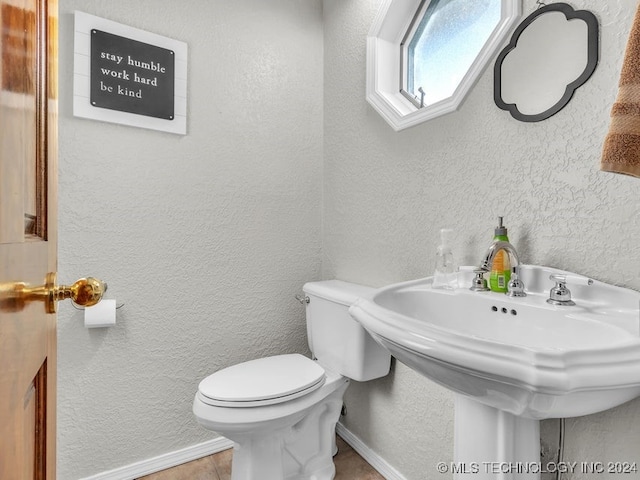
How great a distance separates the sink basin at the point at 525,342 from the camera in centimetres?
55

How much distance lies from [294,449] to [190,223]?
42.2 inches

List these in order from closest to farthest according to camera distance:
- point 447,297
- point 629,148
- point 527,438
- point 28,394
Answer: point 28,394 < point 629,148 < point 527,438 < point 447,297

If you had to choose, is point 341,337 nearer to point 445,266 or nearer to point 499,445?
point 445,266

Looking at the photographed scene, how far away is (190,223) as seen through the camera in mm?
1632

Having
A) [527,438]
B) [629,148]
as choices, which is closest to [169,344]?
[527,438]

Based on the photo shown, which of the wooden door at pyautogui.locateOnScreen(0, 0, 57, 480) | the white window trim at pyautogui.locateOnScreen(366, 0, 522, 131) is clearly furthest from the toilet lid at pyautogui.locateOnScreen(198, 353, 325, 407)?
the white window trim at pyautogui.locateOnScreen(366, 0, 522, 131)

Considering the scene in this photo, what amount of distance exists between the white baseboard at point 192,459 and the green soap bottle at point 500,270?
961 millimetres

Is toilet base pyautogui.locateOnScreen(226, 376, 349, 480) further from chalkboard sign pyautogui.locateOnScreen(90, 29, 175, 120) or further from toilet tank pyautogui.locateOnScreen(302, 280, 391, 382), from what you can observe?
chalkboard sign pyautogui.locateOnScreen(90, 29, 175, 120)

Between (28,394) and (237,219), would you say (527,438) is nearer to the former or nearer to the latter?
(28,394)

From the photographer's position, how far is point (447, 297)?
3.39 feet

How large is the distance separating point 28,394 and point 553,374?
715 mm

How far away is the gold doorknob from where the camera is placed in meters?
0.35

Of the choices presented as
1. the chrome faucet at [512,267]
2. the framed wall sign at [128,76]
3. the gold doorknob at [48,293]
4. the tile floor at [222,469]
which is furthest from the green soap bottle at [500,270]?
the framed wall sign at [128,76]

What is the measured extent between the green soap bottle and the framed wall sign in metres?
1.36
